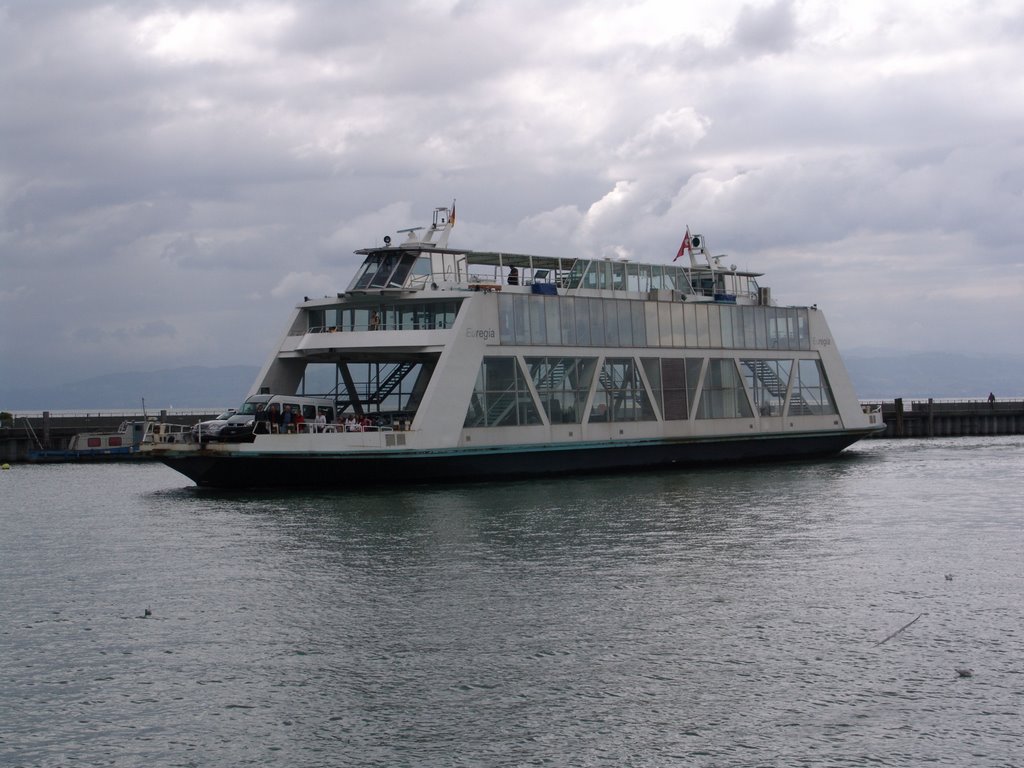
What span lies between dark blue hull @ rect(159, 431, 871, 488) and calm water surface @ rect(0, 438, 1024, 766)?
4377 mm

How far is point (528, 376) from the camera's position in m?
36.9

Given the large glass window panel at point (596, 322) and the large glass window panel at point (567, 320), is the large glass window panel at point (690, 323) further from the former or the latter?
the large glass window panel at point (567, 320)

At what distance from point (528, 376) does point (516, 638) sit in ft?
72.9

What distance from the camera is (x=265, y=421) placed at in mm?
33906

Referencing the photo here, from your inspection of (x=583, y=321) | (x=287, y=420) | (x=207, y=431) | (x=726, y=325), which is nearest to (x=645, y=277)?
(x=726, y=325)

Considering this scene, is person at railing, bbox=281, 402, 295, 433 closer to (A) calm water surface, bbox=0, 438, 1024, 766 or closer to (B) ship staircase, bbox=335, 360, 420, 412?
(B) ship staircase, bbox=335, 360, 420, 412

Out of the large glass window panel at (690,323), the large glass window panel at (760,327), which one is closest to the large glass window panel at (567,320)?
the large glass window panel at (690,323)

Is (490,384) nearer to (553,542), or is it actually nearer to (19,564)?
(553,542)

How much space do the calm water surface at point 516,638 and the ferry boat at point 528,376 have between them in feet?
19.5

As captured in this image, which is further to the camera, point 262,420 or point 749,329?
point 749,329

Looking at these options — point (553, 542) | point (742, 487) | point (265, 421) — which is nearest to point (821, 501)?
point (742, 487)

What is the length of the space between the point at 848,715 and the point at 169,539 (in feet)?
53.6

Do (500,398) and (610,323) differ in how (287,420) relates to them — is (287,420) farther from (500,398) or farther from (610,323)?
(610,323)

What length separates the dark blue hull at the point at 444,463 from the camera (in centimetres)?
3225
